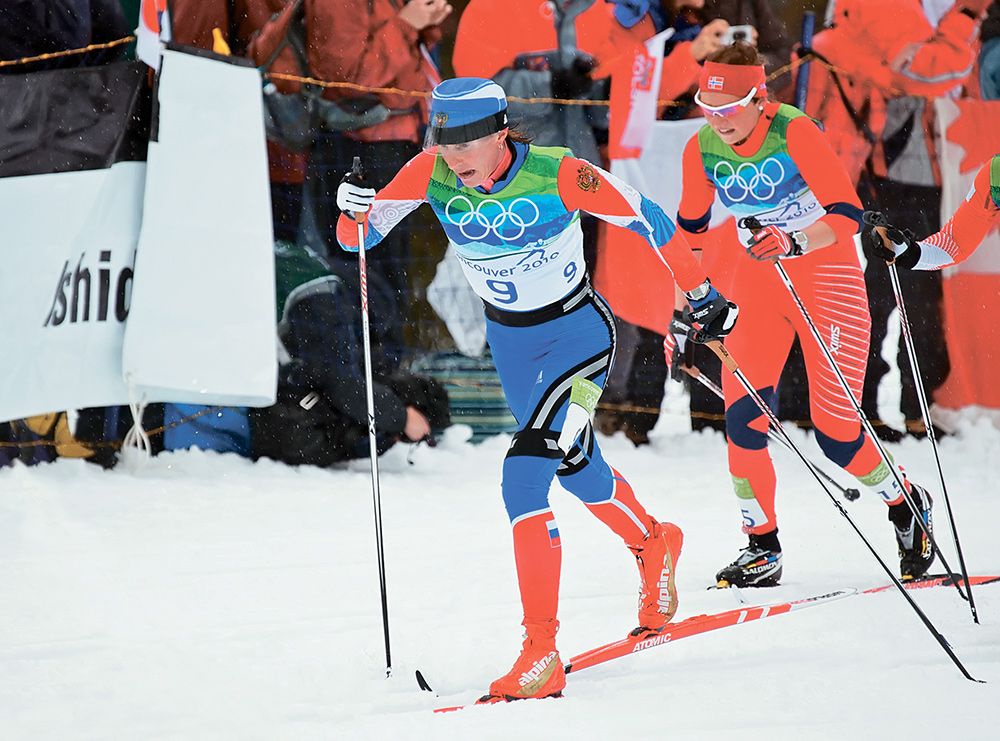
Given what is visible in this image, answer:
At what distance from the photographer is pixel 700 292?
3148mm

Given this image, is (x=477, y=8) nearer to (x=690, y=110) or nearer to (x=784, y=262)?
(x=690, y=110)

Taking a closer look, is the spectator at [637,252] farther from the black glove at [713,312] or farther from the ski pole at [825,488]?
the black glove at [713,312]

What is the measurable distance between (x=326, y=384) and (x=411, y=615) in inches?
108

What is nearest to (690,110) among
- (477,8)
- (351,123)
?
(477,8)

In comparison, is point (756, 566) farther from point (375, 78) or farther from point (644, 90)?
point (375, 78)

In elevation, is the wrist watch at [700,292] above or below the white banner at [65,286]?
above

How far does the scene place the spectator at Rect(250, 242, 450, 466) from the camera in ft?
20.2

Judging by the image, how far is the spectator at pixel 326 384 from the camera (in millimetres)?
6148

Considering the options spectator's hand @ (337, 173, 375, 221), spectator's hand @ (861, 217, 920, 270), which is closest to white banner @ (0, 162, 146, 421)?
spectator's hand @ (337, 173, 375, 221)

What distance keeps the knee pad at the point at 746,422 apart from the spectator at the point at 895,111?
309 centimetres

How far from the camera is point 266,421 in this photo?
6.23m

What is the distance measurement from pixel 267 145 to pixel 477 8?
1.71 m

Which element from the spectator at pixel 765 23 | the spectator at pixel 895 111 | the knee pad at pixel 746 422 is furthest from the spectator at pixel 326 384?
the spectator at pixel 895 111

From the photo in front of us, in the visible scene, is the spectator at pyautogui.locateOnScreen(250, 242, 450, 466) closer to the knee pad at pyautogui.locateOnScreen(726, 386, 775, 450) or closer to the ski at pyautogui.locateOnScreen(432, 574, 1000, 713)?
the knee pad at pyautogui.locateOnScreen(726, 386, 775, 450)
